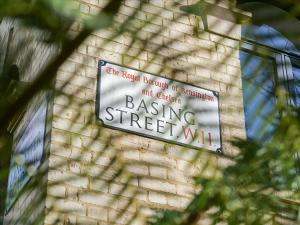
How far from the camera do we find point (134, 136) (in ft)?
12.0

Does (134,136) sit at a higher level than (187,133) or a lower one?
lower

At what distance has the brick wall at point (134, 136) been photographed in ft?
11.0

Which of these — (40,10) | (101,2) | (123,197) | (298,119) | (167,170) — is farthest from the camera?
(101,2)

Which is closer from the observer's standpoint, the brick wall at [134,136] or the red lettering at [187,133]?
the brick wall at [134,136]

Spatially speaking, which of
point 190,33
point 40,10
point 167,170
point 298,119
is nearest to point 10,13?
point 40,10

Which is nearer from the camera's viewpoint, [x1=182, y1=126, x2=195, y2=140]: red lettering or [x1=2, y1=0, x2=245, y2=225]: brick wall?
[x1=2, y1=0, x2=245, y2=225]: brick wall

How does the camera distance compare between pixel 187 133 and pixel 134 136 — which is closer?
pixel 134 136

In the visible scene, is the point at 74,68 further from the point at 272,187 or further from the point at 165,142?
the point at 272,187

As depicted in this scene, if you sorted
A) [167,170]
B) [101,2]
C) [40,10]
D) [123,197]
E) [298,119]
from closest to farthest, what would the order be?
[40,10], [298,119], [123,197], [167,170], [101,2]

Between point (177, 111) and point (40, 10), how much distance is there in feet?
9.53

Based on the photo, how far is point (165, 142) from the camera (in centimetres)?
374

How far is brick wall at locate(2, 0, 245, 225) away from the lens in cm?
334

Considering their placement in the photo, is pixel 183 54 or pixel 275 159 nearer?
pixel 275 159

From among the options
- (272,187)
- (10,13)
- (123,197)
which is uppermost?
(123,197)
